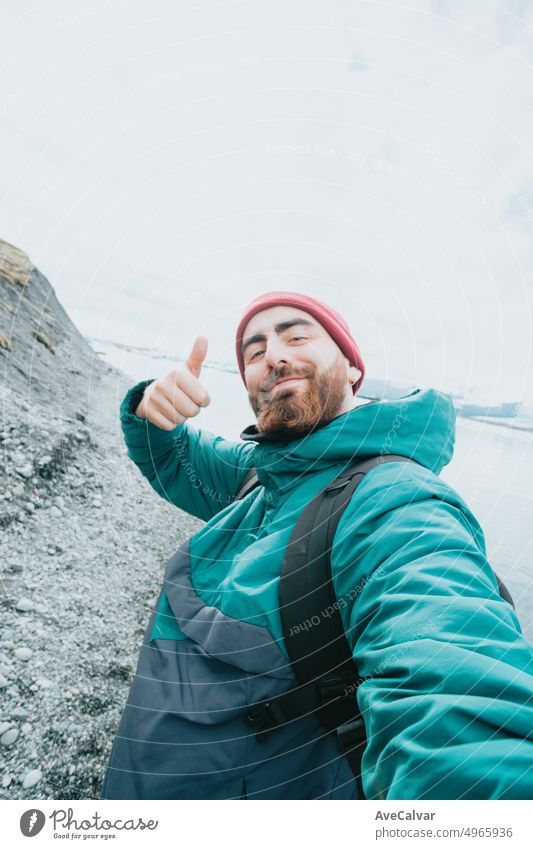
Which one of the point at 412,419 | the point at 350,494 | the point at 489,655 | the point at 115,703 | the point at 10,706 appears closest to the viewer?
the point at 489,655

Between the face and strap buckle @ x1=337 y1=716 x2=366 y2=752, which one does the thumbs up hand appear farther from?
strap buckle @ x1=337 y1=716 x2=366 y2=752

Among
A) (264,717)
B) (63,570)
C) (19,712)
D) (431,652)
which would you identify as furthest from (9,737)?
(431,652)

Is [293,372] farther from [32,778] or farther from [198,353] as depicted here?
[32,778]

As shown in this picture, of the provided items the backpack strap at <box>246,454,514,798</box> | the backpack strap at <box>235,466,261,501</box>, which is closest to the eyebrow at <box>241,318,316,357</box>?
the backpack strap at <box>235,466,261,501</box>

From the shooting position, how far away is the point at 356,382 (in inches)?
105

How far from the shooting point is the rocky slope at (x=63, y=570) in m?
2.16

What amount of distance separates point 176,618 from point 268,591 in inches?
20.5

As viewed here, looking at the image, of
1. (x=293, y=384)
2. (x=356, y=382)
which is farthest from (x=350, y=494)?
(x=356, y=382)

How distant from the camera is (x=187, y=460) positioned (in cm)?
259

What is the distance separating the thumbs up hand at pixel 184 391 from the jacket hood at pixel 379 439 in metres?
0.44

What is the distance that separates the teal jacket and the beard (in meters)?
0.10

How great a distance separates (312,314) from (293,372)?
51 centimetres

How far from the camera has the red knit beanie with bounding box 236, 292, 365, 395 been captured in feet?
7.75
